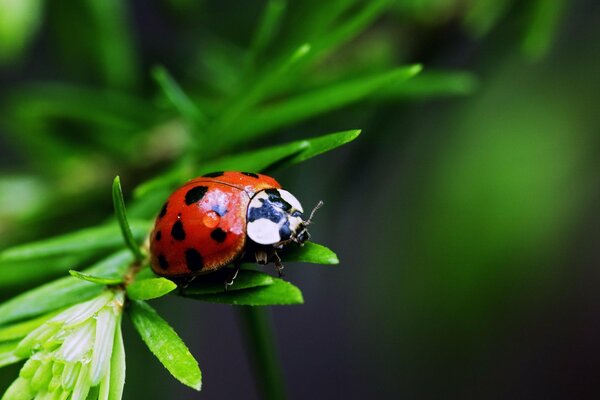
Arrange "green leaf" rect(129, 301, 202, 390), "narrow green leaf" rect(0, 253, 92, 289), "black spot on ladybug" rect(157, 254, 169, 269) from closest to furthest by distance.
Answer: "green leaf" rect(129, 301, 202, 390) < "black spot on ladybug" rect(157, 254, 169, 269) < "narrow green leaf" rect(0, 253, 92, 289)

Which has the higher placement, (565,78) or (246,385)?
(565,78)

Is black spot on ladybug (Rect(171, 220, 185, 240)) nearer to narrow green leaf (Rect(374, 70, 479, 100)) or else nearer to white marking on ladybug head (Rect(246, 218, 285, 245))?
white marking on ladybug head (Rect(246, 218, 285, 245))

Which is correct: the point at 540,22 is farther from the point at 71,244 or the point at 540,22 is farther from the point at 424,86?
the point at 71,244

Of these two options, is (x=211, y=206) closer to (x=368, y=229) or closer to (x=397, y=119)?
(x=397, y=119)

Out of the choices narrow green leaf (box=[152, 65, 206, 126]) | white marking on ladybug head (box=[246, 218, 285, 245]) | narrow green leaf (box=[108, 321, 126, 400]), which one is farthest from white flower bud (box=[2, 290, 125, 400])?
narrow green leaf (box=[152, 65, 206, 126])

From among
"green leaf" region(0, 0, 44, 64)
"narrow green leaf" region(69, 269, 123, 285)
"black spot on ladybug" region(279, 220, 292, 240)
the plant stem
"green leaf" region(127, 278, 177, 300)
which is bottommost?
the plant stem

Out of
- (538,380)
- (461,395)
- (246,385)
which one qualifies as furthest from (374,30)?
(246,385)

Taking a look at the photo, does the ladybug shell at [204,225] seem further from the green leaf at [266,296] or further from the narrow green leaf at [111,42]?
the narrow green leaf at [111,42]
